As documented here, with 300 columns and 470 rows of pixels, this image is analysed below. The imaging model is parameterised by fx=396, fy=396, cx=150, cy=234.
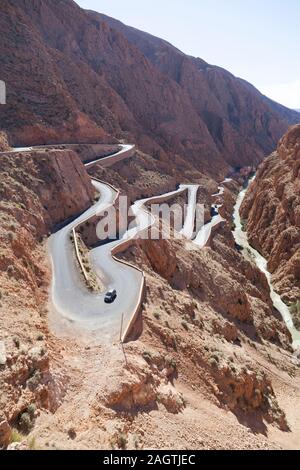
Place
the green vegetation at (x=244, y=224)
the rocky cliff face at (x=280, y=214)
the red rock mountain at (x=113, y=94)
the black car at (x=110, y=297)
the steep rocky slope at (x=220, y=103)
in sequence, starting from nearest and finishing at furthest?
the black car at (x=110, y=297) < the rocky cliff face at (x=280, y=214) < the red rock mountain at (x=113, y=94) < the green vegetation at (x=244, y=224) < the steep rocky slope at (x=220, y=103)

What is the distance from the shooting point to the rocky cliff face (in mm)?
45750

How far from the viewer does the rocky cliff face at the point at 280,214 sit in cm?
4575

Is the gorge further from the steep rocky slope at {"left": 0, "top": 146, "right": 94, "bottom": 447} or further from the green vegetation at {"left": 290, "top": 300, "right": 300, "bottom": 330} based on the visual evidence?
the green vegetation at {"left": 290, "top": 300, "right": 300, "bottom": 330}

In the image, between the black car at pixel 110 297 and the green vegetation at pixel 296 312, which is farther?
the green vegetation at pixel 296 312

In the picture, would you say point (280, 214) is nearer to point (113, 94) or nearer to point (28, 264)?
point (28, 264)

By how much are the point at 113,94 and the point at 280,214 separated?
146 feet

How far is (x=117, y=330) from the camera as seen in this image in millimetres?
17719

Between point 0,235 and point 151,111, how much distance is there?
260 feet

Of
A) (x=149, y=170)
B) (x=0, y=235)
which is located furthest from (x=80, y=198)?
(x=149, y=170)

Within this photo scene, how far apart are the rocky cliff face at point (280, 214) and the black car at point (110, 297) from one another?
27.3 m

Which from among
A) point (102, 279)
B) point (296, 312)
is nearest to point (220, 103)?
point (296, 312)

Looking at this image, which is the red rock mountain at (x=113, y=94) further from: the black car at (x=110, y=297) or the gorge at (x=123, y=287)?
the black car at (x=110, y=297)

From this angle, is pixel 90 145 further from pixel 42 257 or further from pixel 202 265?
pixel 42 257

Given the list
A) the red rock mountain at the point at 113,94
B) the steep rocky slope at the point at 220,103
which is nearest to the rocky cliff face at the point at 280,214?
A: the red rock mountain at the point at 113,94
